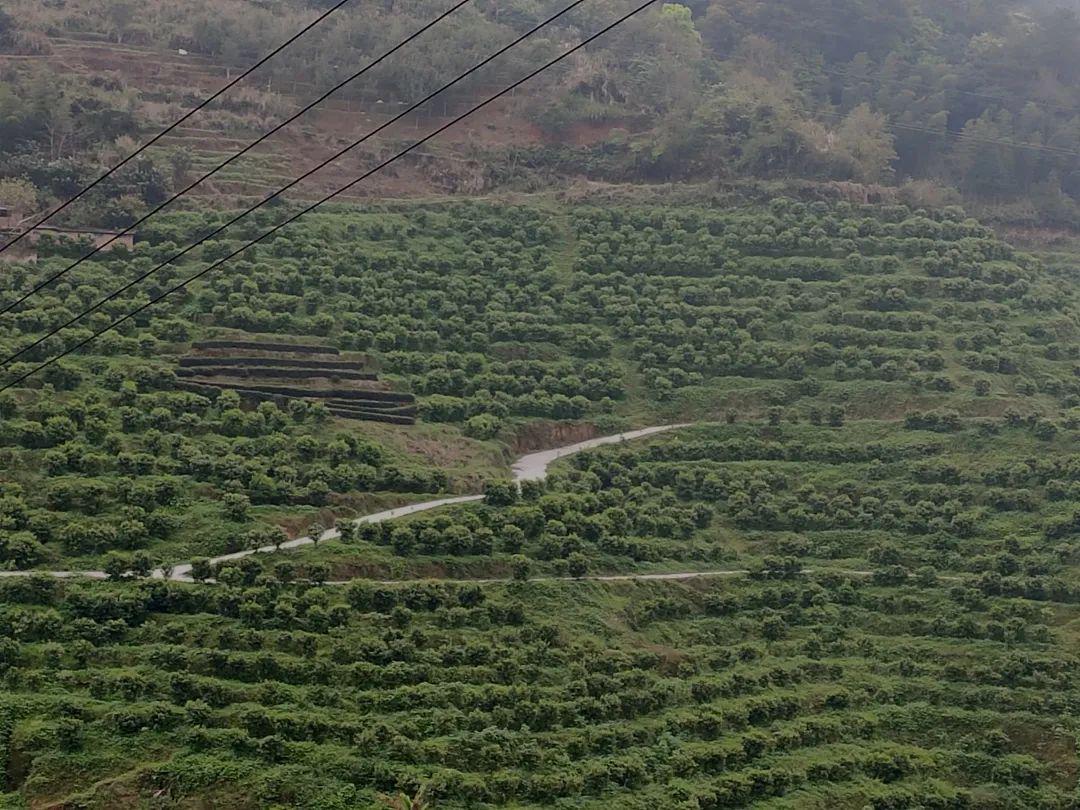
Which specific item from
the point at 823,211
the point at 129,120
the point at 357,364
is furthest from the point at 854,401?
the point at 129,120

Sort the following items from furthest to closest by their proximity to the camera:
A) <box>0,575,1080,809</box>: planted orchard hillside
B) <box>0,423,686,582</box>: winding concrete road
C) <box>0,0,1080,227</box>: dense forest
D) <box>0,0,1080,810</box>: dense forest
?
<box>0,0,1080,227</box>: dense forest < <box>0,423,686,582</box>: winding concrete road < <box>0,0,1080,810</box>: dense forest < <box>0,575,1080,809</box>: planted orchard hillside

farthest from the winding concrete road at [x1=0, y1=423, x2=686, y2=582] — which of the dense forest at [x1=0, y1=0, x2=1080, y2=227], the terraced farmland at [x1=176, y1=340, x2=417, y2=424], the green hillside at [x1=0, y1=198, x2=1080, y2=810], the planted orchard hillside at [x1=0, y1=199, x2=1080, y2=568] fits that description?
the dense forest at [x1=0, y1=0, x2=1080, y2=227]

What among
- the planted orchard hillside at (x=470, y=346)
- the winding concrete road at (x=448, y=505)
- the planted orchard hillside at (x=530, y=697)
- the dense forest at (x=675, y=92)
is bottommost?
the planted orchard hillside at (x=530, y=697)

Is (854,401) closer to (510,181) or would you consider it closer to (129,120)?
(510,181)

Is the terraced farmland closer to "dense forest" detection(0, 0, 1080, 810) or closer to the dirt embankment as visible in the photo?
"dense forest" detection(0, 0, 1080, 810)

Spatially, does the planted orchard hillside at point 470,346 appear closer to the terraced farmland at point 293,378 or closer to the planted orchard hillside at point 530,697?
the terraced farmland at point 293,378

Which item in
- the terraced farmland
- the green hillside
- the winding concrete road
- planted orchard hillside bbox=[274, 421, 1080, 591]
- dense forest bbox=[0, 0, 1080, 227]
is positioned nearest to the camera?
the green hillside

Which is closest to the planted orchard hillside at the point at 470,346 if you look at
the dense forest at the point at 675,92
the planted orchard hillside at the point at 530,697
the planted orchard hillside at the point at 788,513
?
the planted orchard hillside at the point at 788,513
